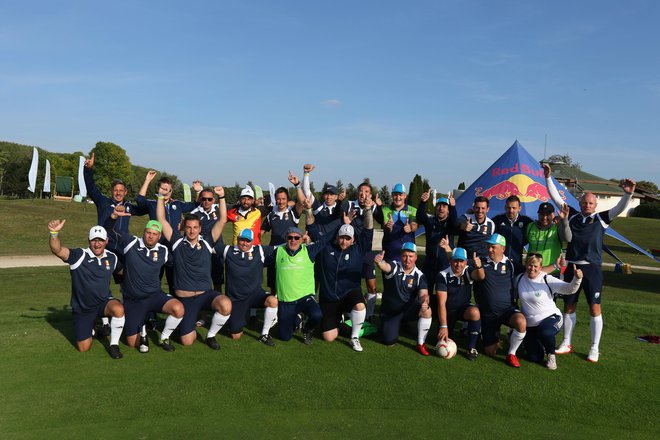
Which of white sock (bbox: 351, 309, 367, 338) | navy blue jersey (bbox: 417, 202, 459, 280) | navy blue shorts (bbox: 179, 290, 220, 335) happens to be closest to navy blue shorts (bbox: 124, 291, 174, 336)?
navy blue shorts (bbox: 179, 290, 220, 335)

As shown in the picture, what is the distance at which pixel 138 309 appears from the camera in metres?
6.76

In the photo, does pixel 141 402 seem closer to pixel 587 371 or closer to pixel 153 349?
pixel 153 349

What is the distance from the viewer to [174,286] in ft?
23.3

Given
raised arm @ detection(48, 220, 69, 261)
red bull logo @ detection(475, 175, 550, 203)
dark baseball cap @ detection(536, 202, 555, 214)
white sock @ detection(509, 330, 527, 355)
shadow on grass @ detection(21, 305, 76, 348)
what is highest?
red bull logo @ detection(475, 175, 550, 203)

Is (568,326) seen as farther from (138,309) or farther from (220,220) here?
(138,309)

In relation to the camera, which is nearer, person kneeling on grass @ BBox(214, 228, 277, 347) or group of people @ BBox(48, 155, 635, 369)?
group of people @ BBox(48, 155, 635, 369)

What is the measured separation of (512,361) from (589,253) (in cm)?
202

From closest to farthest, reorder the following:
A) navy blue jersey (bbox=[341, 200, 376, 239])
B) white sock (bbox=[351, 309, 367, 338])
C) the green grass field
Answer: the green grass field, white sock (bbox=[351, 309, 367, 338]), navy blue jersey (bbox=[341, 200, 376, 239])

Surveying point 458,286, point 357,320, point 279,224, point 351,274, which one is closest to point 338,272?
point 351,274

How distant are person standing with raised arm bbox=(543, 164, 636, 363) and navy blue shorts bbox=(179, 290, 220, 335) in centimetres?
520

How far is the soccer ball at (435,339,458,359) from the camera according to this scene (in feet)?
21.9

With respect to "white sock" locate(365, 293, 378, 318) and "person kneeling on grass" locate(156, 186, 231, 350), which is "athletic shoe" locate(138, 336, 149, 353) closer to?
"person kneeling on grass" locate(156, 186, 231, 350)

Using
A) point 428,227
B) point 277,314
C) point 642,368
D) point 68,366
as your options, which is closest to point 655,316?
point 642,368

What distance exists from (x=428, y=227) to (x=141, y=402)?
508 centimetres
